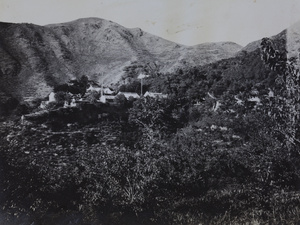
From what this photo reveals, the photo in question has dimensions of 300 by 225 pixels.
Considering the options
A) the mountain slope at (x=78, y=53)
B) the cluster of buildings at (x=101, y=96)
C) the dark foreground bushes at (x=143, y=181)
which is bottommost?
the dark foreground bushes at (x=143, y=181)

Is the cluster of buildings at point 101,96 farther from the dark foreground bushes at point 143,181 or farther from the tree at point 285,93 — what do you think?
the tree at point 285,93

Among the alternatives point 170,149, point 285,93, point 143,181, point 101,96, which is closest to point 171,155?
point 170,149

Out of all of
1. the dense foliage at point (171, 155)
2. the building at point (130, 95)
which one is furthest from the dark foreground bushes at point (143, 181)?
the building at point (130, 95)

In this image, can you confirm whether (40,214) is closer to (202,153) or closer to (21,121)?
(21,121)

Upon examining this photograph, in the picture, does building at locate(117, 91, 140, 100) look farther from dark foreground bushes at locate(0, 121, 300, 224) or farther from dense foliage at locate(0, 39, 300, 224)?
dark foreground bushes at locate(0, 121, 300, 224)

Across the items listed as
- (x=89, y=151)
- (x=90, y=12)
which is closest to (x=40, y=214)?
(x=89, y=151)

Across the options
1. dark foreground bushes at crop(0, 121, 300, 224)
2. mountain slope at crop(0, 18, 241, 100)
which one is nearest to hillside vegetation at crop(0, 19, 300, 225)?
dark foreground bushes at crop(0, 121, 300, 224)
